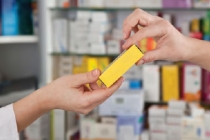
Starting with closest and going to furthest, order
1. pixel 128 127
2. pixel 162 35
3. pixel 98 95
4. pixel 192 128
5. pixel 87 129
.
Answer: pixel 98 95 < pixel 162 35 < pixel 192 128 < pixel 128 127 < pixel 87 129

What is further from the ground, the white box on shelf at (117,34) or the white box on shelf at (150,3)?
the white box on shelf at (150,3)

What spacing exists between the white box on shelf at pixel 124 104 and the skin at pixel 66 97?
1058 mm

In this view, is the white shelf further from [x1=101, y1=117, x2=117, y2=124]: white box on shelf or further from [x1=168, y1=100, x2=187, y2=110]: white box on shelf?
[x1=168, y1=100, x2=187, y2=110]: white box on shelf

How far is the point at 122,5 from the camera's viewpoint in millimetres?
2213

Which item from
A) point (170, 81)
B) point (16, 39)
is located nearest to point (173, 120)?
point (170, 81)

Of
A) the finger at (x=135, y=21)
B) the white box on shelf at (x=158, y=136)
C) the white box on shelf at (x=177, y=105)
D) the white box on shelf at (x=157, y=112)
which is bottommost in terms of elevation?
the white box on shelf at (x=158, y=136)

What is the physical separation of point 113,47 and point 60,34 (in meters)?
0.32

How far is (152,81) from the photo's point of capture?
2168 mm

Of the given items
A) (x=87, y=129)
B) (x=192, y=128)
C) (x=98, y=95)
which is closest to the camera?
(x=98, y=95)

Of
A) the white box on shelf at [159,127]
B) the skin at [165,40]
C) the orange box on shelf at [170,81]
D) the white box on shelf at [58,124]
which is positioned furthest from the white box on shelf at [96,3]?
the skin at [165,40]

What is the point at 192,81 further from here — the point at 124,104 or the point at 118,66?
the point at 118,66

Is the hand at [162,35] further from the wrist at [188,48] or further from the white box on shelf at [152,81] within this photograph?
the white box on shelf at [152,81]

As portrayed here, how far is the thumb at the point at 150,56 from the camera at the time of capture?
3.50ft

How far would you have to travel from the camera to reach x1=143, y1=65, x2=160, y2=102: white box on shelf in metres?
2.15
